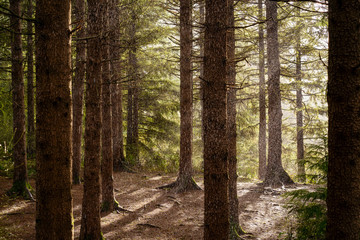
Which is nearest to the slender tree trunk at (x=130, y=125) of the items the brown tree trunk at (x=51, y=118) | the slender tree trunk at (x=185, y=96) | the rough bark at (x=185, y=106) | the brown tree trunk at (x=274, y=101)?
the rough bark at (x=185, y=106)

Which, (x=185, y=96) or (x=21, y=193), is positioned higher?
(x=185, y=96)

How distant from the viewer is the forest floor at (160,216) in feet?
25.0

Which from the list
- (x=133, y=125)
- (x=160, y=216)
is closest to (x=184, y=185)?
(x=160, y=216)

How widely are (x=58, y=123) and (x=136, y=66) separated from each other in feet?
41.8

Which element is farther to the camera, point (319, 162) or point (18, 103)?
point (18, 103)

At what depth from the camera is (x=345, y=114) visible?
3197 mm

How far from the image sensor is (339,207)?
10.7ft

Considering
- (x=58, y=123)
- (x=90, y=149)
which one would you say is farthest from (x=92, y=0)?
(x=58, y=123)

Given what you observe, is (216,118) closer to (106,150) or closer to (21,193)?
(106,150)

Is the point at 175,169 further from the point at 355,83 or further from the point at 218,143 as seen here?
the point at 355,83

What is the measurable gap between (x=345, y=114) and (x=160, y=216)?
7322mm

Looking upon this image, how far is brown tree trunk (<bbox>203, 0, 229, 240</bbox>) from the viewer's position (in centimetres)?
495

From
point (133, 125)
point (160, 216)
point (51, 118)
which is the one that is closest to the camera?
point (51, 118)

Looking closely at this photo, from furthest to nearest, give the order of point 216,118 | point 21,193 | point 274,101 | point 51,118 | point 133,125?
point 133,125 < point 274,101 < point 21,193 < point 216,118 < point 51,118
